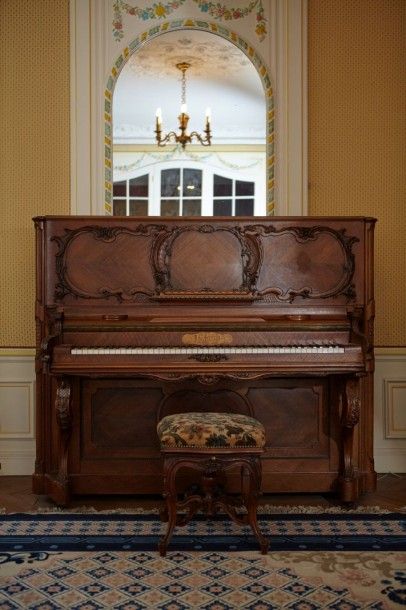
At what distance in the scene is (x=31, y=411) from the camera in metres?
4.42

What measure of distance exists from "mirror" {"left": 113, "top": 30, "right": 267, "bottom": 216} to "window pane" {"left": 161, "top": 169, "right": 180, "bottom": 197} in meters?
0.10

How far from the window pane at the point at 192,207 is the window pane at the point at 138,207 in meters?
0.29

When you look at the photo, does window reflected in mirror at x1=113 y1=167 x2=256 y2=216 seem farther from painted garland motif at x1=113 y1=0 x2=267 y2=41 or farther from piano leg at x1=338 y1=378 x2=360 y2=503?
piano leg at x1=338 y1=378 x2=360 y2=503

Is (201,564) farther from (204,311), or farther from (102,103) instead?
(102,103)

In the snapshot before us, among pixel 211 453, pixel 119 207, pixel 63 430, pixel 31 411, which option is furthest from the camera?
pixel 119 207

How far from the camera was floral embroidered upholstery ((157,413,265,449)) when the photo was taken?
2.96 metres

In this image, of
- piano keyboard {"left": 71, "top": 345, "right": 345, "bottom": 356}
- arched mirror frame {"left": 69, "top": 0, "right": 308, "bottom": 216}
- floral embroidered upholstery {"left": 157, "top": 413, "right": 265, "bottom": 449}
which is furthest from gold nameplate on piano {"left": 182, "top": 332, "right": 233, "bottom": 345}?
arched mirror frame {"left": 69, "top": 0, "right": 308, "bottom": 216}

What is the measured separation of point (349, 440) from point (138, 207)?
2.12m

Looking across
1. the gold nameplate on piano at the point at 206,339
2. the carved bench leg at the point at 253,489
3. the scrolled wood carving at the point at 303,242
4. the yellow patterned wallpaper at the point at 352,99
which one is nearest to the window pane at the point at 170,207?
the yellow patterned wallpaper at the point at 352,99

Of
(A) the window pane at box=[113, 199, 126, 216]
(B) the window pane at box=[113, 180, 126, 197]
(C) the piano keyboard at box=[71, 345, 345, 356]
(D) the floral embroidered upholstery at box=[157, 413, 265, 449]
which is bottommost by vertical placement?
(D) the floral embroidered upholstery at box=[157, 413, 265, 449]

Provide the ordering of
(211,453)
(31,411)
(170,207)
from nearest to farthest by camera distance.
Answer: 1. (211,453)
2. (31,411)
3. (170,207)

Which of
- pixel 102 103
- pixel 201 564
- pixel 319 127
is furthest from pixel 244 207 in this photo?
pixel 201 564

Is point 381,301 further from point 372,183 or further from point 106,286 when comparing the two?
point 106,286

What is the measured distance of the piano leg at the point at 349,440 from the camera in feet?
11.9
